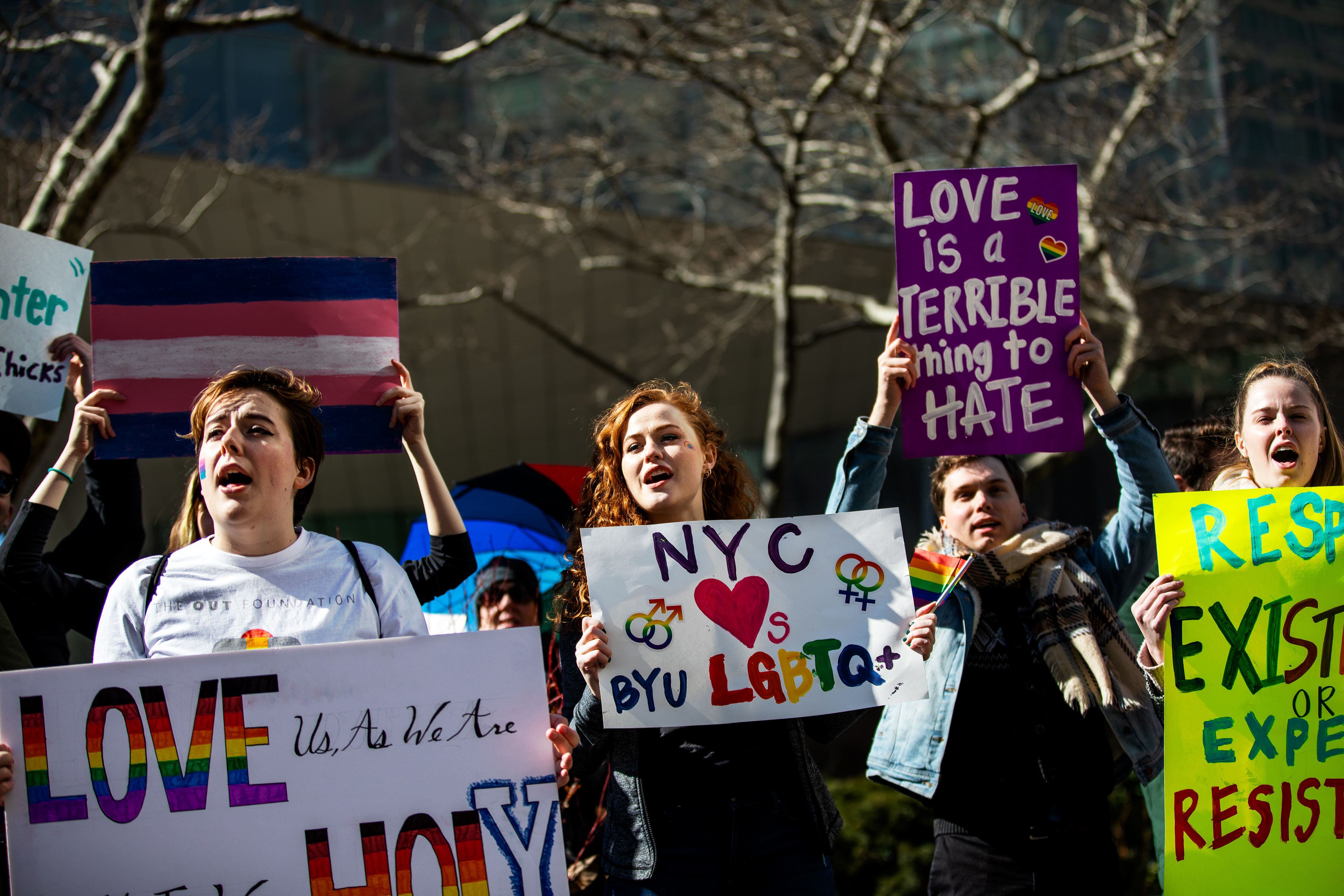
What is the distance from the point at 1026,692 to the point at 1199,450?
132cm

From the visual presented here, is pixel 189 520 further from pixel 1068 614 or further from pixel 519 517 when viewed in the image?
pixel 1068 614

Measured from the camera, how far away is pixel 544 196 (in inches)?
360

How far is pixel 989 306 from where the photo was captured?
3303 millimetres

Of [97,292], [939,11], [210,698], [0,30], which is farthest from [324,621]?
[939,11]

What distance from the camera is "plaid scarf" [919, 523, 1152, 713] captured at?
297 cm

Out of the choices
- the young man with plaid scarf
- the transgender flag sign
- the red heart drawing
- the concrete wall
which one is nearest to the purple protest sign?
the young man with plaid scarf

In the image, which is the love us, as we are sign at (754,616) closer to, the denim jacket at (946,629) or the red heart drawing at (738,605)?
the red heart drawing at (738,605)

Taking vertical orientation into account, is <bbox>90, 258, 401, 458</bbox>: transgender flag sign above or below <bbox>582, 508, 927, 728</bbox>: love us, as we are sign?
above

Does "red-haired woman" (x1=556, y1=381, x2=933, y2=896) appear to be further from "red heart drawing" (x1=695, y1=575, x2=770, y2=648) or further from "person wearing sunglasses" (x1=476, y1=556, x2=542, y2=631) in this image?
"person wearing sunglasses" (x1=476, y1=556, x2=542, y2=631)

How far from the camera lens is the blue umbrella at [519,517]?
4129 mm

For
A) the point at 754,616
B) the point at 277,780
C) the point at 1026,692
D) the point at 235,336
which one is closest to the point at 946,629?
the point at 1026,692

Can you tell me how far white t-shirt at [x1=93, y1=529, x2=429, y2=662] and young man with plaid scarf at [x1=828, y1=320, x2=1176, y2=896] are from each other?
124 cm

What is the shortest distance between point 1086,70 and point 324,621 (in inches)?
247

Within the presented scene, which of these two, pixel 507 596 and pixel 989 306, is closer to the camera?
pixel 989 306
